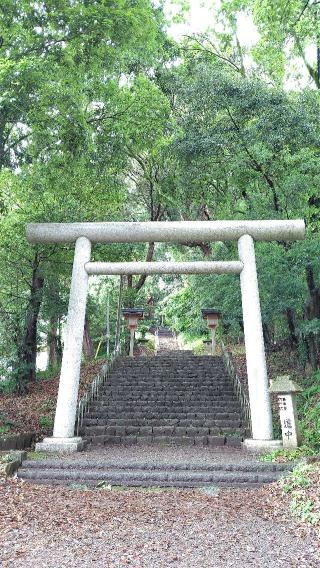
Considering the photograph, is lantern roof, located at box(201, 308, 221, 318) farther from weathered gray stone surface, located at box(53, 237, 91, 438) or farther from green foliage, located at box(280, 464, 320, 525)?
green foliage, located at box(280, 464, 320, 525)

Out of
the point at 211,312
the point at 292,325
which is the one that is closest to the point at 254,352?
the point at 292,325

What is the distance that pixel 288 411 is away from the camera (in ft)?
28.8

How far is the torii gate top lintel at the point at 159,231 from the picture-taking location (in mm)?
10133

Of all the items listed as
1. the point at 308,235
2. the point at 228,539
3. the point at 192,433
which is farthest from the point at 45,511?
the point at 308,235

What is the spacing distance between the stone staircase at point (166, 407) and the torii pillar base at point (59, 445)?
1.40 meters

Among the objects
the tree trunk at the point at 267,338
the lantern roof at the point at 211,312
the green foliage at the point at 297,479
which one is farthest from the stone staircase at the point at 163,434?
the tree trunk at the point at 267,338

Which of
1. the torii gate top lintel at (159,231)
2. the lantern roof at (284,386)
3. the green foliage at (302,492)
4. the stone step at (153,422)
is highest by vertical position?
the torii gate top lintel at (159,231)

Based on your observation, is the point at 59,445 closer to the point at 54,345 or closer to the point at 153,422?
the point at 153,422

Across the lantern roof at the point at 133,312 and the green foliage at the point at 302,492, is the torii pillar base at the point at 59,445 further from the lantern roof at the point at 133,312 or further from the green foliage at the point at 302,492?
the lantern roof at the point at 133,312

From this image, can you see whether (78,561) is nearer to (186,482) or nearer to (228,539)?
(228,539)

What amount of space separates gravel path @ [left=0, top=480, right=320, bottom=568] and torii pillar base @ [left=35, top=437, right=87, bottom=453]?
7.00 feet

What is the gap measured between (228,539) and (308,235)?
864 centimetres

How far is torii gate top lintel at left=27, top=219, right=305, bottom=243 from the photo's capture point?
10.1 m

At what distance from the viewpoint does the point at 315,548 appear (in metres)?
4.35
